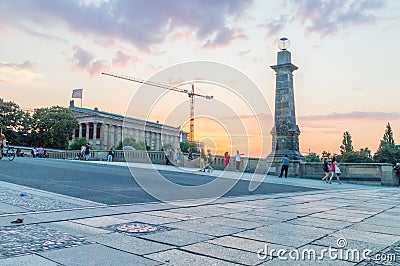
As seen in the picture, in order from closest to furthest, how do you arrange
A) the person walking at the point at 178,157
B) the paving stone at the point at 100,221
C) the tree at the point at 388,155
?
the paving stone at the point at 100,221
the person walking at the point at 178,157
the tree at the point at 388,155

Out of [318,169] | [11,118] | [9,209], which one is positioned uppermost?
[11,118]

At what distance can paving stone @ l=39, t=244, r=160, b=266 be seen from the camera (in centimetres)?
370

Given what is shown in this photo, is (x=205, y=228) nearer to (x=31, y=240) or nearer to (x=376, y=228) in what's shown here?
(x=31, y=240)

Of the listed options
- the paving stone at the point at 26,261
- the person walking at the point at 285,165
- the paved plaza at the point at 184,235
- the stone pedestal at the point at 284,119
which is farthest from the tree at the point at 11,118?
the paving stone at the point at 26,261

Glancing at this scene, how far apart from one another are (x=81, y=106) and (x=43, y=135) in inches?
1906

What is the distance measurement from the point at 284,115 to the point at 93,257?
23391 millimetres

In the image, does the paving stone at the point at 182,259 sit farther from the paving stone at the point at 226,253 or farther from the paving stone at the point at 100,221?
the paving stone at the point at 100,221

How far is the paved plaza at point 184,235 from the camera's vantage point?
3.96 meters

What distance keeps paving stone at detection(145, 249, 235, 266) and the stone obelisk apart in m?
22.5

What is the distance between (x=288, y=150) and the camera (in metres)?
25.9

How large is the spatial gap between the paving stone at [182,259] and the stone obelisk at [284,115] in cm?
2253

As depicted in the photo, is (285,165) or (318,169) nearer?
(285,165)

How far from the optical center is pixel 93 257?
3.85 meters

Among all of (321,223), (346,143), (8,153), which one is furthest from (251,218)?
(346,143)
